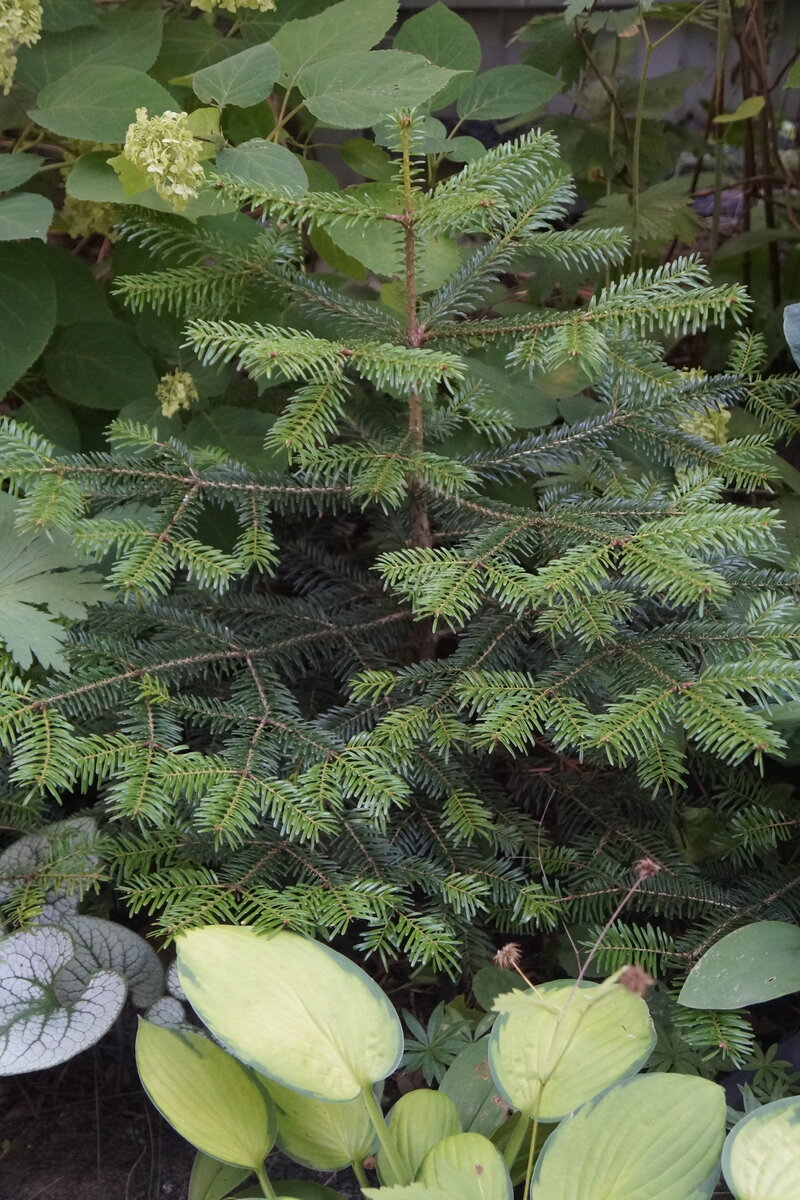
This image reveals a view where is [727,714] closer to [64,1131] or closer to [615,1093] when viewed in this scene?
[615,1093]

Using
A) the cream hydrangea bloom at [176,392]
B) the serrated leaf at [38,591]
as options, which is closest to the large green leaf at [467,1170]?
the serrated leaf at [38,591]

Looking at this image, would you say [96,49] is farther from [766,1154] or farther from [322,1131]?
[766,1154]

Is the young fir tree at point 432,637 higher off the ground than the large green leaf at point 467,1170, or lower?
higher

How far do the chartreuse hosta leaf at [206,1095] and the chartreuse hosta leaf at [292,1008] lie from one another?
84mm

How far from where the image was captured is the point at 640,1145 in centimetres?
65

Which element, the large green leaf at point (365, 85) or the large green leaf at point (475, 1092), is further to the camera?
Result: the large green leaf at point (365, 85)

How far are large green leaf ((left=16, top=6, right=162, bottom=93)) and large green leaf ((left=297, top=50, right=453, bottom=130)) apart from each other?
23 centimetres

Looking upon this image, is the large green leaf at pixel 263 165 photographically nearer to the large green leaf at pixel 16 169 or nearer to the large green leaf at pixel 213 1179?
the large green leaf at pixel 16 169

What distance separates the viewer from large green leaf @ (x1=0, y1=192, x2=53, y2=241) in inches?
35.7

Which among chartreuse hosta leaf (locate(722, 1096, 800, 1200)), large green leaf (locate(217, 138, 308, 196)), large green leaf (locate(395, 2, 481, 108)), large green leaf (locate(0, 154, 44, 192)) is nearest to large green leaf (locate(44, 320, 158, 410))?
large green leaf (locate(0, 154, 44, 192))

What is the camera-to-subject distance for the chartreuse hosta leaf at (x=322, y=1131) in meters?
0.72

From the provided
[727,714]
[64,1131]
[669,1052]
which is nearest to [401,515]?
[727,714]

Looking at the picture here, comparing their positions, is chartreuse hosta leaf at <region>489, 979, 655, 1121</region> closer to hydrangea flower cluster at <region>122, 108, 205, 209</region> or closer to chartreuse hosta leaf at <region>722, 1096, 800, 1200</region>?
chartreuse hosta leaf at <region>722, 1096, 800, 1200</region>

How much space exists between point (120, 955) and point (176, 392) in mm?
588
